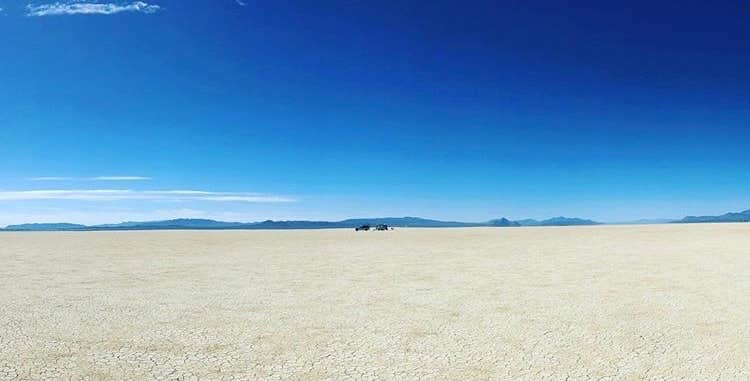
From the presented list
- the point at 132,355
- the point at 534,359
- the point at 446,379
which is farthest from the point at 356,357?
the point at 132,355

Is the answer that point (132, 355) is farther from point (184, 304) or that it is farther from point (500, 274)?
point (500, 274)

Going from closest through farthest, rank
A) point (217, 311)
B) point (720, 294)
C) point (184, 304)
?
point (217, 311) → point (184, 304) → point (720, 294)

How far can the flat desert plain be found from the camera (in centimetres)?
583

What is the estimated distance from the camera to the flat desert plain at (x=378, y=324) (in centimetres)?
583

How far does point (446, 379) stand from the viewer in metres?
5.52

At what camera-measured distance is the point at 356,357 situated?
20.5 feet

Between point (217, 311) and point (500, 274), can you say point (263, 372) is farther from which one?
point (500, 274)

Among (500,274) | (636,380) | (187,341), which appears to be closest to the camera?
(636,380)

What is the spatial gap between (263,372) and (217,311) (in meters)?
3.54

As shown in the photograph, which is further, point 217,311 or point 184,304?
point 184,304

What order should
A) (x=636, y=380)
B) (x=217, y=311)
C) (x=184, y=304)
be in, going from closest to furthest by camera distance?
(x=636, y=380) → (x=217, y=311) → (x=184, y=304)

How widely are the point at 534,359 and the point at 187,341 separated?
4.52 metres

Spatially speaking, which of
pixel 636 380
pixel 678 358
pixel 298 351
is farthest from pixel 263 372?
pixel 678 358

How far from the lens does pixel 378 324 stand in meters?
7.91
